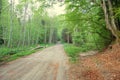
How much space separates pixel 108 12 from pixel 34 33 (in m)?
44.2

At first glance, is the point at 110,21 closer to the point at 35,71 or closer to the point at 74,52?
the point at 35,71

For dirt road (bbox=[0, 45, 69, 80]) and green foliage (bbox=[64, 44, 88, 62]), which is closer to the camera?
dirt road (bbox=[0, 45, 69, 80])

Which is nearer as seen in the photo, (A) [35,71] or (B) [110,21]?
(A) [35,71]

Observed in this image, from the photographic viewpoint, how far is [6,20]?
1624 inches

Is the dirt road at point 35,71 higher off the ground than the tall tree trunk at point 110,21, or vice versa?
the tall tree trunk at point 110,21

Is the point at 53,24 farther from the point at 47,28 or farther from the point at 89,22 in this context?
the point at 89,22

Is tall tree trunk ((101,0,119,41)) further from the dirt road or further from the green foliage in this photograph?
the dirt road

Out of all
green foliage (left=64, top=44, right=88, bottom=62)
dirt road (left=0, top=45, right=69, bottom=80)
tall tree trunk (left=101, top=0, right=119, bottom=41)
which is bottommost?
green foliage (left=64, top=44, right=88, bottom=62)

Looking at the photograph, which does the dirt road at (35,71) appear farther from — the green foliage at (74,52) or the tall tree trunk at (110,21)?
the tall tree trunk at (110,21)

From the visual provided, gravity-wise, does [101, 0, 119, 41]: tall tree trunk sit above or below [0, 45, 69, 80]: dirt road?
above

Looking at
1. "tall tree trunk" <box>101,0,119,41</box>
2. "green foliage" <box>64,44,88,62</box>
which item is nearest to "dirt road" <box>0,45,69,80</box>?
"green foliage" <box>64,44,88,62</box>

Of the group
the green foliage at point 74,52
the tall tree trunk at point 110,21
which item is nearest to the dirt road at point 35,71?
A: the green foliage at point 74,52

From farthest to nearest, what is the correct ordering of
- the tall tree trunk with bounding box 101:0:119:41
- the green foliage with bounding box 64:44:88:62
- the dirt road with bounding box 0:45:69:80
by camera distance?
the green foliage with bounding box 64:44:88:62, the tall tree trunk with bounding box 101:0:119:41, the dirt road with bounding box 0:45:69:80

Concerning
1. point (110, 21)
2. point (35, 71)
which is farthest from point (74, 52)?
point (35, 71)
